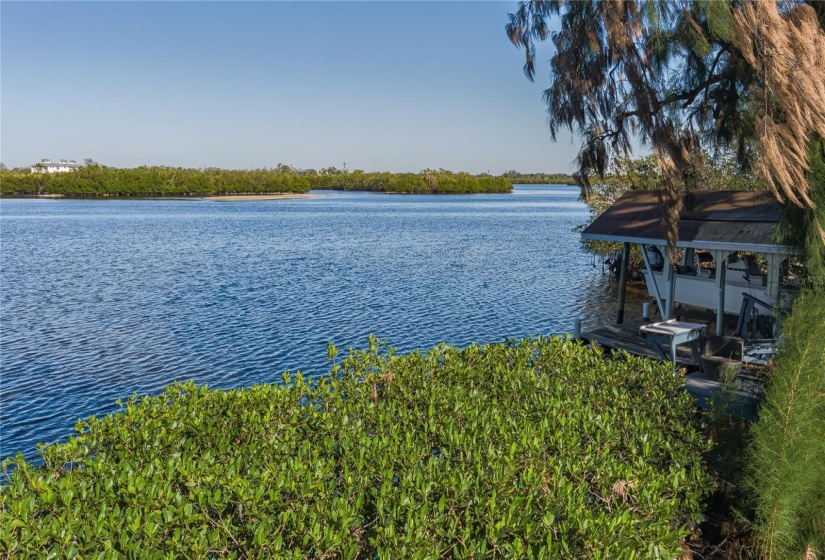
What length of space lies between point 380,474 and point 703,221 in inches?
549

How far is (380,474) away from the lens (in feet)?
17.7

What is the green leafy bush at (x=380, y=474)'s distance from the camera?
4367mm

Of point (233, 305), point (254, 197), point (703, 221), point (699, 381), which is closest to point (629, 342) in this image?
point (699, 381)

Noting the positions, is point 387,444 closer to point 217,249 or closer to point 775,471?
point 775,471

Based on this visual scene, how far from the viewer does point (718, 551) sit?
22.9 ft

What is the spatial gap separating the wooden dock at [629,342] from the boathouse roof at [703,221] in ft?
8.10

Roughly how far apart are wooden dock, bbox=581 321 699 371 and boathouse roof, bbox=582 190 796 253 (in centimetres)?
247

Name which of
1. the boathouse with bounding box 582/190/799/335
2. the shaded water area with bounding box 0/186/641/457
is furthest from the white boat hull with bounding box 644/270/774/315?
the shaded water area with bounding box 0/186/641/457

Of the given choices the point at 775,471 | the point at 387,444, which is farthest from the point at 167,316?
the point at 775,471

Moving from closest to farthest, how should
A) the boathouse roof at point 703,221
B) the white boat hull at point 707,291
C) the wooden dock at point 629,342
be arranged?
the wooden dock at point 629,342 → the boathouse roof at point 703,221 → the white boat hull at point 707,291

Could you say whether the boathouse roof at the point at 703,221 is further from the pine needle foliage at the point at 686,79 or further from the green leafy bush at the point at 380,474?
the green leafy bush at the point at 380,474

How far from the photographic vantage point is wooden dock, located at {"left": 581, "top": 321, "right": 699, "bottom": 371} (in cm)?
1350

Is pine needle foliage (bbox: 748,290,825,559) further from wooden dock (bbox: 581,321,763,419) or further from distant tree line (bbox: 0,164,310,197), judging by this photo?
distant tree line (bbox: 0,164,310,197)

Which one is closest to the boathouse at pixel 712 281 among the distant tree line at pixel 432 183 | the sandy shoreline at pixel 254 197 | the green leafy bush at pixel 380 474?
the green leafy bush at pixel 380 474
